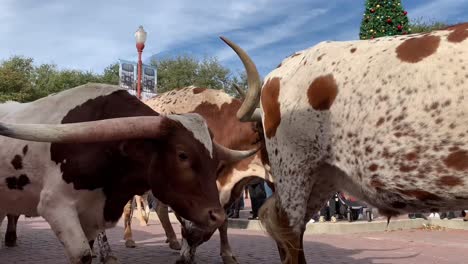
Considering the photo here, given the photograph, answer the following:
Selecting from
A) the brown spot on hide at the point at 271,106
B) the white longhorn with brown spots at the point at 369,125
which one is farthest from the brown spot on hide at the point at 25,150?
the brown spot on hide at the point at 271,106

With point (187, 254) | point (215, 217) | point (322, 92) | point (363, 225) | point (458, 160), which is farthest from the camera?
point (363, 225)

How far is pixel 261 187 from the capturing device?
12188 millimetres

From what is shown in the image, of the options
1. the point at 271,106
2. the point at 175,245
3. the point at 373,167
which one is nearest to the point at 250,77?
the point at 271,106

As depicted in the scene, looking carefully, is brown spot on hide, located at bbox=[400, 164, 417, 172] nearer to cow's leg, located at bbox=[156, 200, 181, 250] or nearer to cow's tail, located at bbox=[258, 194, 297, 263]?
cow's tail, located at bbox=[258, 194, 297, 263]

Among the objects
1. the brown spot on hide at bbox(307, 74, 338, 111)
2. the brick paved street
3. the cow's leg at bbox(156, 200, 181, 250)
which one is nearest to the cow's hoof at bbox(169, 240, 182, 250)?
the cow's leg at bbox(156, 200, 181, 250)

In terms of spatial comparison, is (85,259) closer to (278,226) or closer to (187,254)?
(278,226)

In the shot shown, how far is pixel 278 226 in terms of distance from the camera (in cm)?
401

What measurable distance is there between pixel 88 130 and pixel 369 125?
187 centimetres

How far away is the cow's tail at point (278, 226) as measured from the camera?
3.95 meters

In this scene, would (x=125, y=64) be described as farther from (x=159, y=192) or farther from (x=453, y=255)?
(x=159, y=192)

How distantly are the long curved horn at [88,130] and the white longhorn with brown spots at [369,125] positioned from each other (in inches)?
37.3

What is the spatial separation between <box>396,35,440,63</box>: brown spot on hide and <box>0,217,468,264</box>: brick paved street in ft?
13.1

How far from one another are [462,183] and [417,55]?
848mm

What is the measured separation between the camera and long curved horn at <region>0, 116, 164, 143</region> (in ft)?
10.0
